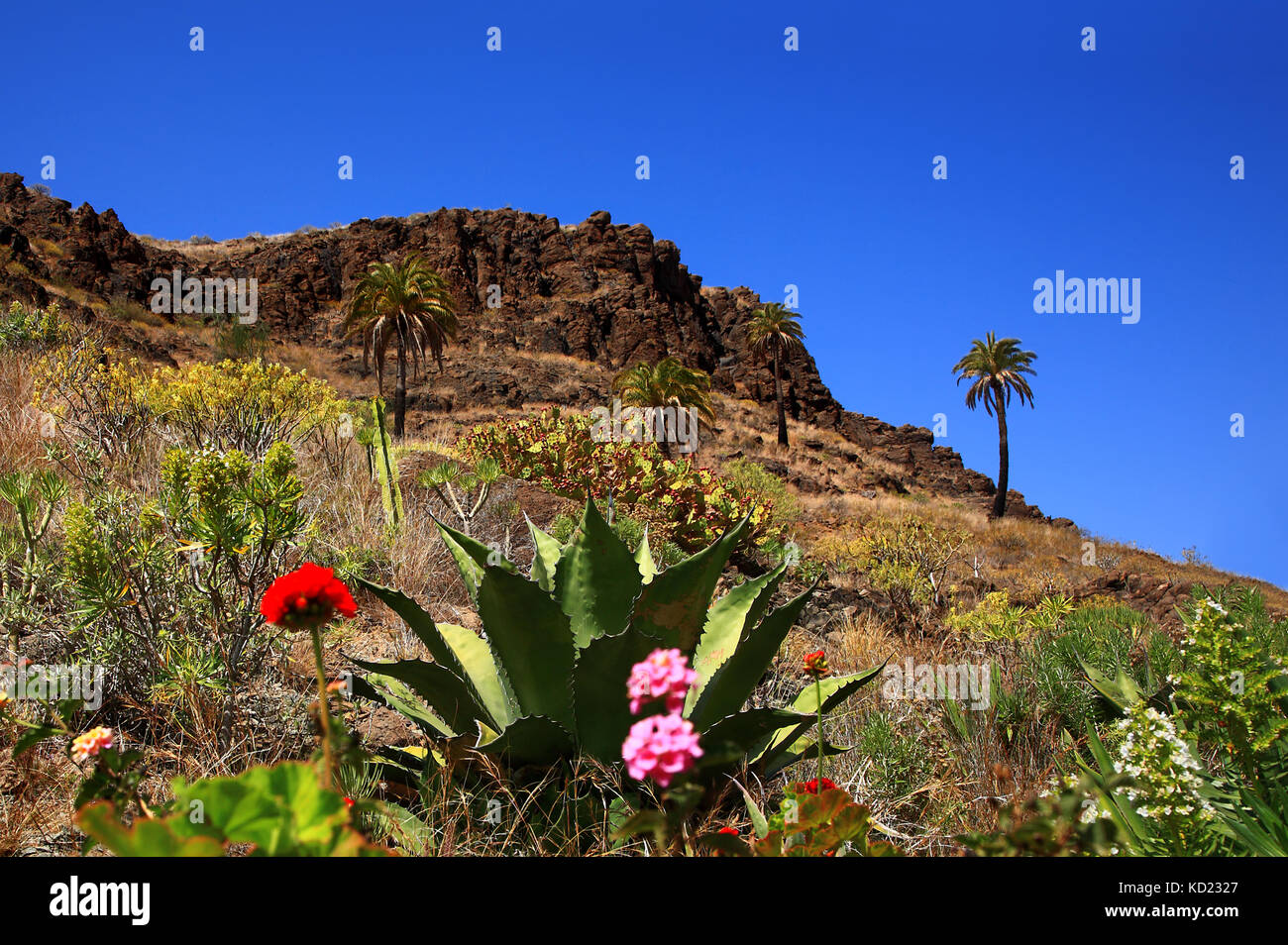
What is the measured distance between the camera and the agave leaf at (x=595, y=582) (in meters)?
2.33

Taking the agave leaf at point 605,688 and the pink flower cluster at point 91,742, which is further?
the agave leaf at point 605,688

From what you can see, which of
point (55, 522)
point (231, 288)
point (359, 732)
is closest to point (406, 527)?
point (55, 522)

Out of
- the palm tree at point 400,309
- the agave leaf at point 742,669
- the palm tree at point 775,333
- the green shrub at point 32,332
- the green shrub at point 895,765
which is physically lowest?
the green shrub at point 895,765

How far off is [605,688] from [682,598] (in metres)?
0.35

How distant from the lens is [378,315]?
96.5 feet

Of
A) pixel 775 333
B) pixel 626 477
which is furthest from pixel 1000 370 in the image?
pixel 626 477

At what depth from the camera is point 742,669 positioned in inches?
92.0

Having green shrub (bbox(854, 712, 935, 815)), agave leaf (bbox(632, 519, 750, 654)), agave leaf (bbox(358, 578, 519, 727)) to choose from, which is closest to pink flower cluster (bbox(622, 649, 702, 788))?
agave leaf (bbox(632, 519, 750, 654))

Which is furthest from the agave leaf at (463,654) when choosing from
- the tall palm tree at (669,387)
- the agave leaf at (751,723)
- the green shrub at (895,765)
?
the tall palm tree at (669,387)

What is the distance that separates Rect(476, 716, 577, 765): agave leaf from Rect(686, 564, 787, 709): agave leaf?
491mm

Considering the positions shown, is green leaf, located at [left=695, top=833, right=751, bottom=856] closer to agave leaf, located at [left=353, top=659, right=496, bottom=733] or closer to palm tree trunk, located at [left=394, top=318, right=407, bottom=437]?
agave leaf, located at [left=353, top=659, right=496, bottom=733]

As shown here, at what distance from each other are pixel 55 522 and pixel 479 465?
2.80 metres

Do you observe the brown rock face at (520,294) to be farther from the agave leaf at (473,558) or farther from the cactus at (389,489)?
the agave leaf at (473,558)

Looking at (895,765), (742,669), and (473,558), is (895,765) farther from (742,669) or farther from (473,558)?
(473,558)
